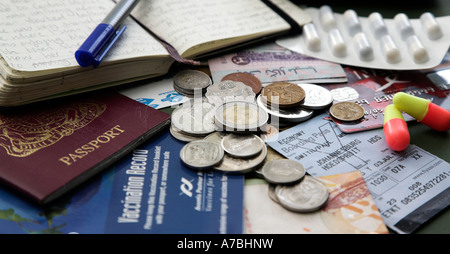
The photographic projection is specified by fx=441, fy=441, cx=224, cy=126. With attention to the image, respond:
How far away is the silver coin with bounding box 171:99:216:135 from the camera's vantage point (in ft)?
2.54

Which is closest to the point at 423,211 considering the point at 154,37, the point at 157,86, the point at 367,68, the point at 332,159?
the point at 332,159

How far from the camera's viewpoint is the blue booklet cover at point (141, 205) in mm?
611

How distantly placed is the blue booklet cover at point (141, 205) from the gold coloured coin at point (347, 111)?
0.25m

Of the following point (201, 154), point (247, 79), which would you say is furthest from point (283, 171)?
point (247, 79)

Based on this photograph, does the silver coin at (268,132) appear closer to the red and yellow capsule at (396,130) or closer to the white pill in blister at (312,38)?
the red and yellow capsule at (396,130)

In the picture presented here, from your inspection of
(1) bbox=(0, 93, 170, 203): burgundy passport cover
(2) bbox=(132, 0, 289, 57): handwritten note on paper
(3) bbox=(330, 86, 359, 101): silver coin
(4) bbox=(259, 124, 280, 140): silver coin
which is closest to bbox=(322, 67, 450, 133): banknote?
(3) bbox=(330, 86, 359, 101): silver coin

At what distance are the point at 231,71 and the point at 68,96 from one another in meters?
0.33

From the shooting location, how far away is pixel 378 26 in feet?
3.43

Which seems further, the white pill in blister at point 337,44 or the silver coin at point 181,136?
the white pill in blister at point 337,44

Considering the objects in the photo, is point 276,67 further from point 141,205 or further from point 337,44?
point 141,205

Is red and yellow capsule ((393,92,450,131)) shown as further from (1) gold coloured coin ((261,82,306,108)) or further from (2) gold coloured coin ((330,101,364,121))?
(1) gold coloured coin ((261,82,306,108))

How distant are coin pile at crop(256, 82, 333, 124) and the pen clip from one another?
0.30m

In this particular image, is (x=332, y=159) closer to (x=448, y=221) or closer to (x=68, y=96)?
(x=448, y=221)

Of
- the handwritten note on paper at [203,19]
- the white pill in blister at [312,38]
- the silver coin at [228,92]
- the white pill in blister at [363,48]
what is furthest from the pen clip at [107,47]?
the white pill in blister at [363,48]
